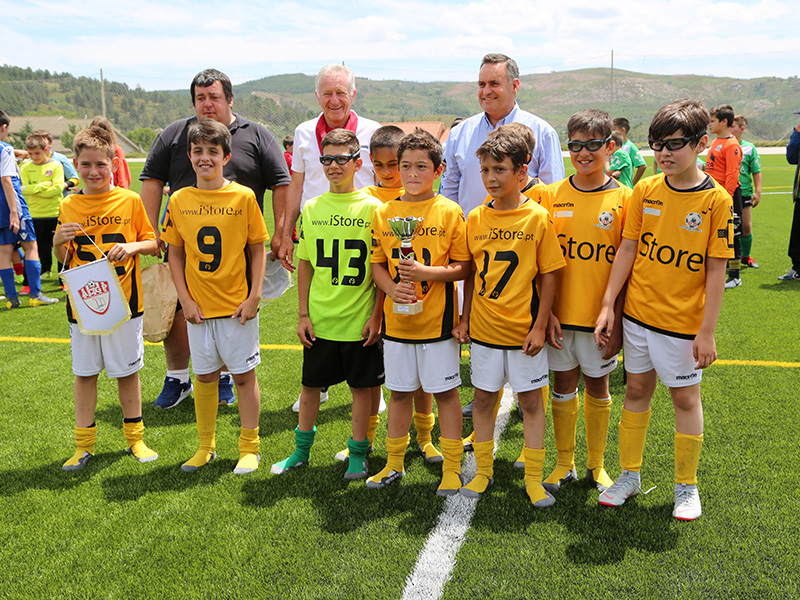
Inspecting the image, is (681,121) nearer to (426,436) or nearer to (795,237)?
(426,436)

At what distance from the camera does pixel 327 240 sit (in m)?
3.25

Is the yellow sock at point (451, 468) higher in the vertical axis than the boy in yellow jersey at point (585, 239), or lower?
lower

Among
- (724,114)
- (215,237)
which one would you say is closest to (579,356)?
(215,237)

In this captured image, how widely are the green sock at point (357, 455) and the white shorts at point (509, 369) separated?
0.81 metres

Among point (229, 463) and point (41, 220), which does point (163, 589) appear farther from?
point (41, 220)

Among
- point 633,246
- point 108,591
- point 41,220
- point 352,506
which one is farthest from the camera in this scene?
point 41,220

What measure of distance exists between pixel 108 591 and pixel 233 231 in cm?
185

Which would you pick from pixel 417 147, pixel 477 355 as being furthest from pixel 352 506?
pixel 417 147

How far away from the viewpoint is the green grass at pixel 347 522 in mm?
2492

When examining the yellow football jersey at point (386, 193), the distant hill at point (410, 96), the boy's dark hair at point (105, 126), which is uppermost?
the distant hill at point (410, 96)

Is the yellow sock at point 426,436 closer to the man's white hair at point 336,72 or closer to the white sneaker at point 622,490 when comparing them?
the white sneaker at point 622,490

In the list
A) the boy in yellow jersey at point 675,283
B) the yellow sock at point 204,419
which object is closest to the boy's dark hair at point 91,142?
the yellow sock at point 204,419

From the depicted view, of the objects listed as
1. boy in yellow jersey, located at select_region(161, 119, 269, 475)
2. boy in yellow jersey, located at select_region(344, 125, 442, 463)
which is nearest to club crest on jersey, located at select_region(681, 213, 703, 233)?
boy in yellow jersey, located at select_region(344, 125, 442, 463)

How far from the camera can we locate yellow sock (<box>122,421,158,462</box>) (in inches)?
145
